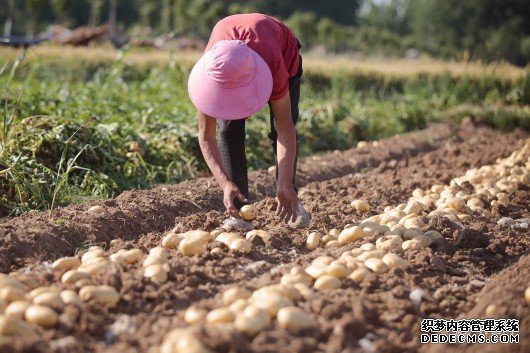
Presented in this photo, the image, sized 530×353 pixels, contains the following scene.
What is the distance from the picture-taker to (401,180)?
18.6 ft

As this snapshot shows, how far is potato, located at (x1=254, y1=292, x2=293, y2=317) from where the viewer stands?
2.35 meters

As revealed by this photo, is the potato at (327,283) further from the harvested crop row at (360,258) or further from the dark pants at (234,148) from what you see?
the dark pants at (234,148)

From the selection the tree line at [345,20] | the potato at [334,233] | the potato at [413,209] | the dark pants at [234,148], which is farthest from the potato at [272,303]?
the tree line at [345,20]

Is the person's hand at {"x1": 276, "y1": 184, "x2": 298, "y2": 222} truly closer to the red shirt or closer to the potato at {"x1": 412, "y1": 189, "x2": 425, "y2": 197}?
the red shirt

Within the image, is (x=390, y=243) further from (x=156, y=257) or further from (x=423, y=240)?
(x=156, y=257)

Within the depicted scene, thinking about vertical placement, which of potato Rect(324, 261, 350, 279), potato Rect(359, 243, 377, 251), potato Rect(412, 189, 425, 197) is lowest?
potato Rect(412, 189, 425, 197)

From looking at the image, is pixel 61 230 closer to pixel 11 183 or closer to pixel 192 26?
pixel 11 183

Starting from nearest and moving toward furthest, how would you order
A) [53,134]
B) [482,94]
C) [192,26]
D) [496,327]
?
[496,327], [53,134], [482,94], [192,26]

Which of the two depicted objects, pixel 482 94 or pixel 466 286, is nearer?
pixel 466 286

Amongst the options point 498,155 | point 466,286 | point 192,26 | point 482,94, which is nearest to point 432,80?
point 482,94

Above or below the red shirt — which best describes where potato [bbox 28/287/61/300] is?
below

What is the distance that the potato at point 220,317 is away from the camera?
2277mm

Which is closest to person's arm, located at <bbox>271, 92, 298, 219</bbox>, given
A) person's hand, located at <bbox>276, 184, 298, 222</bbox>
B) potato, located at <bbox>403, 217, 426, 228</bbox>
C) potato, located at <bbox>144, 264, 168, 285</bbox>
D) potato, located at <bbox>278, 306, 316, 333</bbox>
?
person's hand, located at <bbox>276, 184, 298, 222</bbox>

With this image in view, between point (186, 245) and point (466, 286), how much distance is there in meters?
1.35
